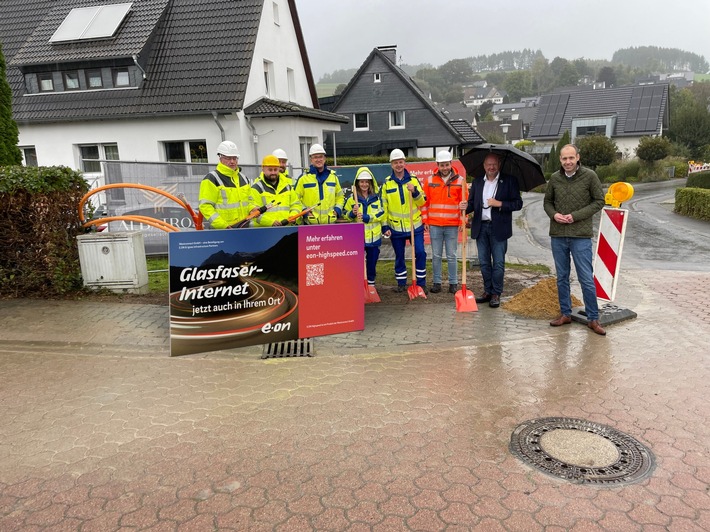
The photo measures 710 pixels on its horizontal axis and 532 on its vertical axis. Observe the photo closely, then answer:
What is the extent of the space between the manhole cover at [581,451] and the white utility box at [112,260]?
607 centimetres

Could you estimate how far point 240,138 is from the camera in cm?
1667

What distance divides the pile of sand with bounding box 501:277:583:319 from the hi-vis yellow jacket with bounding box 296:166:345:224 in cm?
272

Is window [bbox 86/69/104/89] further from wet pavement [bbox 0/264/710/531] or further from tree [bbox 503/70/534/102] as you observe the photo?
tree [bbox 503/70/534/102]

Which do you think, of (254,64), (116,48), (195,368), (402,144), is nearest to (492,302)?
(195,368)

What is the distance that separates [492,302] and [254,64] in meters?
14.3

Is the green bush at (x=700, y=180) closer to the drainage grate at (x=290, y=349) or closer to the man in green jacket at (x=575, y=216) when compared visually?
the man in green jacket at (x=575, y=216)

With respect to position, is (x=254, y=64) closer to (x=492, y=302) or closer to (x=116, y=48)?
(x=116, y=48)

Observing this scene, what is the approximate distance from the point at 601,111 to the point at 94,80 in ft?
181

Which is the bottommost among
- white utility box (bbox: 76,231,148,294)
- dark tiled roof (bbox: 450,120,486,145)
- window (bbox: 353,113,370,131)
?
white utility box (bbox: 76,231,148,294)

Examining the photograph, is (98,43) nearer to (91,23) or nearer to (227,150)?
(91,23)

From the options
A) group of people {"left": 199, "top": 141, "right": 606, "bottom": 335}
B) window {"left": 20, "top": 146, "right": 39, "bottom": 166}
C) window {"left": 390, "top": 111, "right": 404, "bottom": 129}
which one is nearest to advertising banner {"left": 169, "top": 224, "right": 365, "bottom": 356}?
group of people {"left": 199, "top": 141, "right": 606, "bottom": 335}

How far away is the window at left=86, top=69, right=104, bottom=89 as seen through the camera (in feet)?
58.4

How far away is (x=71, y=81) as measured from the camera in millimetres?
18047

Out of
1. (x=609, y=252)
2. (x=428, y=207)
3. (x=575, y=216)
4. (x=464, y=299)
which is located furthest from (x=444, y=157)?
(x=609, y=252)
